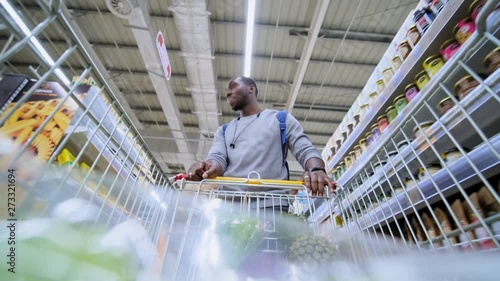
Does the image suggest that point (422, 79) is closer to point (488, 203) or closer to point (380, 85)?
point (380, 85)

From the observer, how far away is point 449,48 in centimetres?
117

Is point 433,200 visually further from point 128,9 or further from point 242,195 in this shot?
point 128,9

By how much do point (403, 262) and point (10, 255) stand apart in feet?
3.34

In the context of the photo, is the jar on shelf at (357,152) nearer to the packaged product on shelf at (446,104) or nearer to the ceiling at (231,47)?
the packaged product on shelf at (446,104)

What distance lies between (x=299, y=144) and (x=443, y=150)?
758mm

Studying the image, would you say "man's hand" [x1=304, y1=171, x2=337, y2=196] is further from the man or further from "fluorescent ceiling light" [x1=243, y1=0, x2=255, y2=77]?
"fluorescent ceiling light" [x1=243, y1=0, x2=255, y2=77]

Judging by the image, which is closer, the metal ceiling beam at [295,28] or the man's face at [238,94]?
the man's face at [238,94]

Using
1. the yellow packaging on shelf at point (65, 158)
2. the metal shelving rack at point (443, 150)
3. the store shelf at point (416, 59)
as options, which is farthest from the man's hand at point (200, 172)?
the store shelf at point (416, 59)

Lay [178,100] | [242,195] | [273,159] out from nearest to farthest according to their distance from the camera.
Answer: [242,195] → [273,159] → [178,100]

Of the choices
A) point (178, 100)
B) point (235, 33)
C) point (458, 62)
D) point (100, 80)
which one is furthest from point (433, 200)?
point (178, 100)

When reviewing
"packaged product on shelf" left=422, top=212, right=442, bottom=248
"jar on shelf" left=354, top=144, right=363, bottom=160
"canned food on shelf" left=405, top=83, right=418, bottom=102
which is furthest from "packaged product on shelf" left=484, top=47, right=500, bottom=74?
"jar on shelf" left=354, top=144, right=363, bottom=160

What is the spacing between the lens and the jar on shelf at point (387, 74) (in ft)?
5.50

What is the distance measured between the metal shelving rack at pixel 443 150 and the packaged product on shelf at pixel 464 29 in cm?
7

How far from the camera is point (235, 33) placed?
431 centimetres
